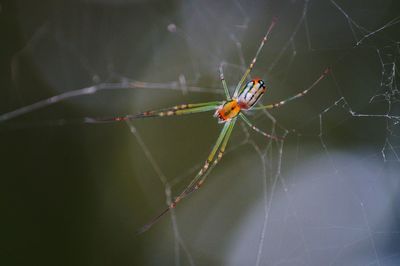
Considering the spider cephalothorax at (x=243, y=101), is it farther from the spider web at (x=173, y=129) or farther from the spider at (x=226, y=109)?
the spider web at (x=173, y=129)

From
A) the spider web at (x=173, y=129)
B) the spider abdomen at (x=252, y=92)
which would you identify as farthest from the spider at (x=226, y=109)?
the spider web at (x=173, y=129)

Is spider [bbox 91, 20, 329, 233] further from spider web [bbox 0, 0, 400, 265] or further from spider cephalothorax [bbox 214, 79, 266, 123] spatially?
spider web [bbox 0, 0, 400, 265]

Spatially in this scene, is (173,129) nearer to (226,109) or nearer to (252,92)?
(226,109)

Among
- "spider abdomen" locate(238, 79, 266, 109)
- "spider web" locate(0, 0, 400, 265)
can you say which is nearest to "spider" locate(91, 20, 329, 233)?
"spider abdomen" locate(238, 79, 266, 109)

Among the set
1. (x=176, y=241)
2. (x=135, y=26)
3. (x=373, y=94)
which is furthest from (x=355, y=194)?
(x=135, y=26)

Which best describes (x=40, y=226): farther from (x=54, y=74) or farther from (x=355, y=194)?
(x=355, y=194)

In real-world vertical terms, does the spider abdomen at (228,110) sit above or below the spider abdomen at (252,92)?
above

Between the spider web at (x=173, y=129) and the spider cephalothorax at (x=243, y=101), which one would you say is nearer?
the spider cephalothorax at (x=243, y=101)

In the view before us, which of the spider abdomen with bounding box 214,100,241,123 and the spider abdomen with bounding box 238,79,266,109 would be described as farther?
the spider abdomen with bounding box 214,100,241,123
